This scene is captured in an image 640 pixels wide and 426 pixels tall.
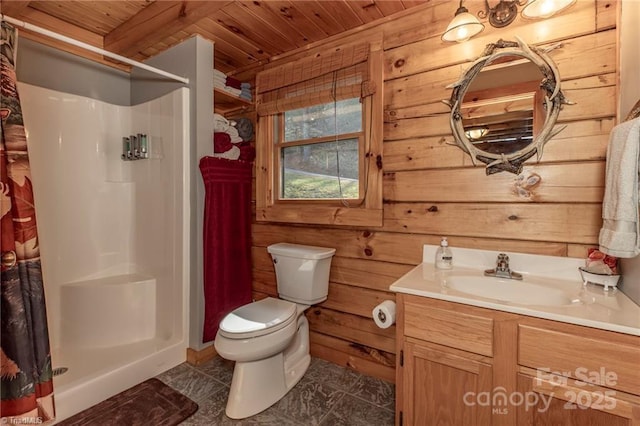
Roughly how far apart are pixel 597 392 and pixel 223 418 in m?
1.51

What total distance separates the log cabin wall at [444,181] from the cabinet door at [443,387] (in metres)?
0.53

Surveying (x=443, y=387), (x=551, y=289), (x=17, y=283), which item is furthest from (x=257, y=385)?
(x=551, y=289)

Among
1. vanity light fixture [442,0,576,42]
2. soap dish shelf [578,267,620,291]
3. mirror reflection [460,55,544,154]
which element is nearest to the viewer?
soap dish shelf [578,267,620,291]

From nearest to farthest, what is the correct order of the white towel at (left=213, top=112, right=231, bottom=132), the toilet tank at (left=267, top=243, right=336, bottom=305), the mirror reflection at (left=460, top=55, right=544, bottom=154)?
the mirror reflection at (left=460, top=55, right=544, bottom=154) → the toilet tank at (left=267, top=243, right=336, bottom=305) → the white towel at (left=213, top=112, right=231, bottom=132)

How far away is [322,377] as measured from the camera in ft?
5.88

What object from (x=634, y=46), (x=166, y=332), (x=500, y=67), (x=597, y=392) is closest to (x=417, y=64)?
(x=500, y=67)

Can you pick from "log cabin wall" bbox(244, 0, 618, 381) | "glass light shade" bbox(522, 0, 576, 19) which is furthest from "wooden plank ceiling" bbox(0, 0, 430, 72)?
"glass light shade" bbox(522, 0, 576, 19)

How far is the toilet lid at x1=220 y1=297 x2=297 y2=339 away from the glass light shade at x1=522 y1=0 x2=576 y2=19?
1.81 m

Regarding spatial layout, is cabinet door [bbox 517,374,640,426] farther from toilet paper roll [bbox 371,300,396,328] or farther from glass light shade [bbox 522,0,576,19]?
glass light shade [bbox 522,0,576,19]

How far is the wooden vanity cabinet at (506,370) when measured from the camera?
33.5 inches

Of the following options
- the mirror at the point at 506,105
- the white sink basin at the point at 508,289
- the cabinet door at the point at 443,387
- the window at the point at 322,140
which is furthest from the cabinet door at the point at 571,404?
the window at the point at 322,140

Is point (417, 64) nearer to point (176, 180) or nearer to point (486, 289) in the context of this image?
point (486, 289)

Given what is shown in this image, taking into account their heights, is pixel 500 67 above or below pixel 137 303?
above

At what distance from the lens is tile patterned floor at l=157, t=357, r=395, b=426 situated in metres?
1.44
